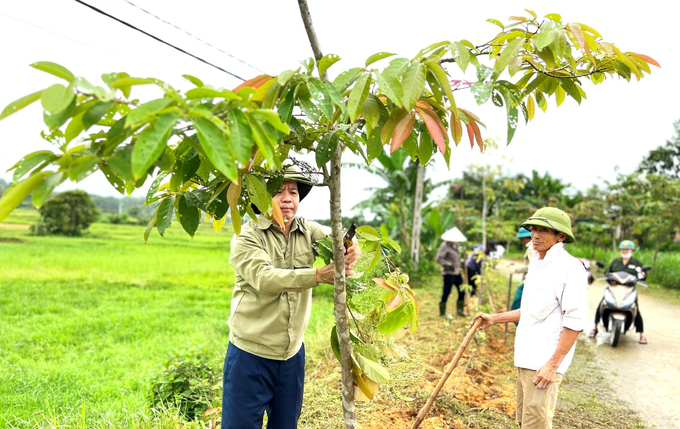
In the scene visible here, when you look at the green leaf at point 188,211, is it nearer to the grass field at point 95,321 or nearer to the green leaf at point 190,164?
the green leaf at point 190,164

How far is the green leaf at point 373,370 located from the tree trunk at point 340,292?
0.22 ft

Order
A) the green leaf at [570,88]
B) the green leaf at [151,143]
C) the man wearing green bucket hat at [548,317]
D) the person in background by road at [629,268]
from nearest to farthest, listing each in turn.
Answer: the green leaf at [151,143] < the green leaf at [570,88] < the man wearing green bucket hat at [548,317] < the person in background by road at [629,268]

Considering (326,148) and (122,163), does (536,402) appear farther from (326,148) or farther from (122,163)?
(122,163)

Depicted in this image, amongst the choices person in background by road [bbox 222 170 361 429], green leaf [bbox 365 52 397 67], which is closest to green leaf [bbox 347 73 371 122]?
green leaf [bbox 365 52 397 67]

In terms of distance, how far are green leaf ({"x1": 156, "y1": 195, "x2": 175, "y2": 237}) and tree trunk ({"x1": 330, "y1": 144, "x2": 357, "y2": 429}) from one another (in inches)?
20.1

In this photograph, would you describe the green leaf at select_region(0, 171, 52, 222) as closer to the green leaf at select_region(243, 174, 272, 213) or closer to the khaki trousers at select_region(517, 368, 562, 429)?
the green leaf at select_region(243, 174, 272, 213)

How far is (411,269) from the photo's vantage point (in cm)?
1058

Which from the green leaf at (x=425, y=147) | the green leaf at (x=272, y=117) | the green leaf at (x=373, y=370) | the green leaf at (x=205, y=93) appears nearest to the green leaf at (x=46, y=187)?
the green leaf at (x=205, y=93)

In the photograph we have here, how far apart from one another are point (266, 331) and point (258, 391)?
286 mm

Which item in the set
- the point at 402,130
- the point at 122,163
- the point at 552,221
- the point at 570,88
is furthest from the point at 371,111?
the point at 552,221

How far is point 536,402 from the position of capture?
92.4 inches

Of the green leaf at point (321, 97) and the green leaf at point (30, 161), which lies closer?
the green leaf at point (30, 161)

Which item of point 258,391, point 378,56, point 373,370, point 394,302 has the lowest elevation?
point 258,391

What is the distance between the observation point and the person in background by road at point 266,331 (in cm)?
209
